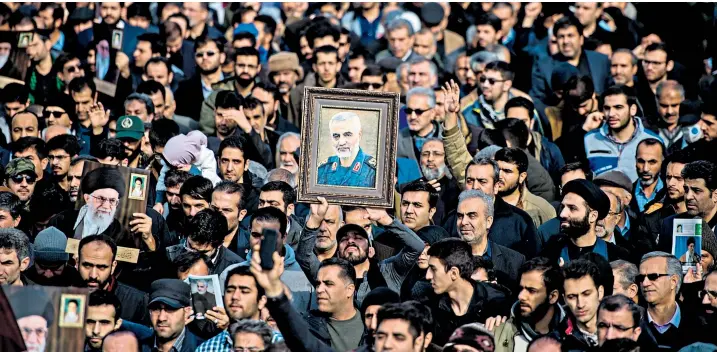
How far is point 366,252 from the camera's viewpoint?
46.7 feet

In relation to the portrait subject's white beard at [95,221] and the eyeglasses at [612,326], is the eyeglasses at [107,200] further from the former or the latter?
the eyeglasses at [612,326]

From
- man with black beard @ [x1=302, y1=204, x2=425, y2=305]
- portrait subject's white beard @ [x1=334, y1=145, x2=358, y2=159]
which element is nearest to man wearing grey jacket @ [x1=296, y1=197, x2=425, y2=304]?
man with black beard @ [x1=302, y1=204, x2=425, y2=305]

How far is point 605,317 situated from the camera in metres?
12.2

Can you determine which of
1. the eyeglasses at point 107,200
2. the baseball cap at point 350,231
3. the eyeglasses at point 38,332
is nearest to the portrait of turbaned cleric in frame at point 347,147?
the baseball cap at point 350,231

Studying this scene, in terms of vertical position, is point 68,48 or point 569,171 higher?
point 68,48

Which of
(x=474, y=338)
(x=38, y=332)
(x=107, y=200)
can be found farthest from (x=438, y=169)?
(x=38, y=332)

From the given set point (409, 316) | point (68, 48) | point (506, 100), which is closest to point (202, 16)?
point (68, 48)

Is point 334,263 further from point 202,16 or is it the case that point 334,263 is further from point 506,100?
point 202,16

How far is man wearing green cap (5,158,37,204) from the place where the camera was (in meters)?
16.2

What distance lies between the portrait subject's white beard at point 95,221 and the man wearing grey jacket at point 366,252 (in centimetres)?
156

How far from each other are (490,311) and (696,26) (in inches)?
369

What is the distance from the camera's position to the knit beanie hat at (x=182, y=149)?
1625cm

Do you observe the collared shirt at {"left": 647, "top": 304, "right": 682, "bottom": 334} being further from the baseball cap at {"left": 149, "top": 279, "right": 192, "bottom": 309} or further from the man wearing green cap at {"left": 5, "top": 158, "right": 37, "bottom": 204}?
the man wearing green cap at {"left": 5, "top": 158, "right": 37, "bottom": 204}

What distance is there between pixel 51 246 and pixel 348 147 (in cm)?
260
